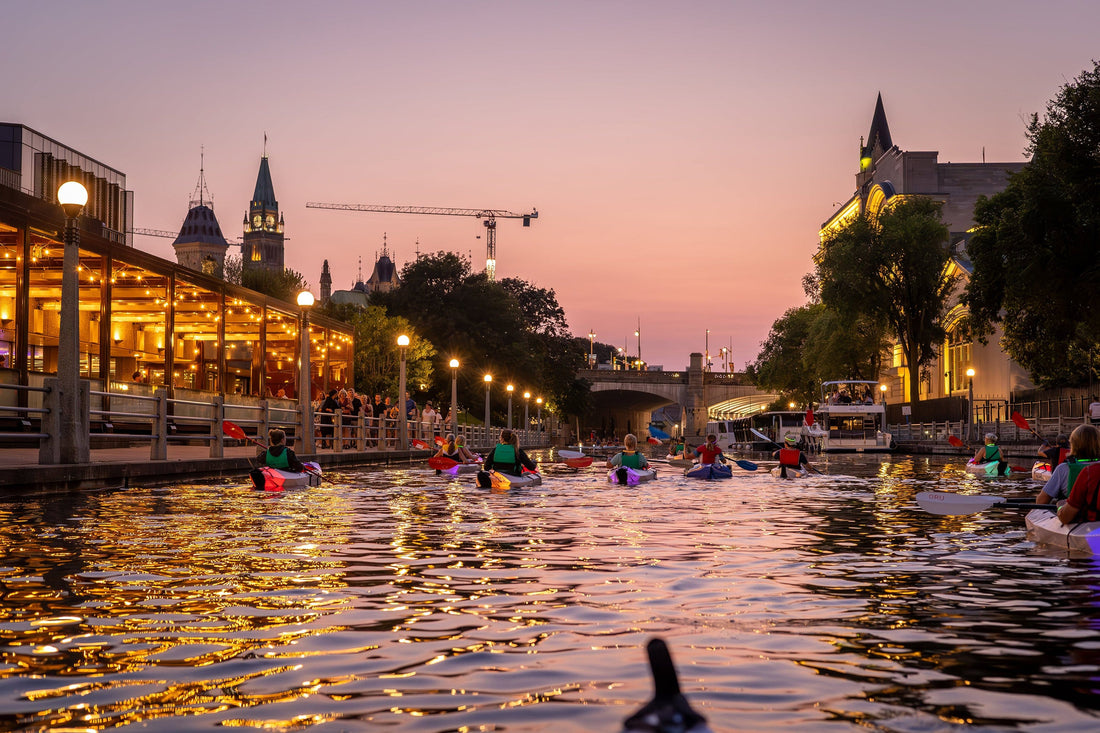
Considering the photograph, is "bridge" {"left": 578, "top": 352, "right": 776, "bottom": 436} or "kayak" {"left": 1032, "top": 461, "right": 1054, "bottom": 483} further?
"bridge" {"left": 578, "top": 352, "right": 776, "bottom": 436}

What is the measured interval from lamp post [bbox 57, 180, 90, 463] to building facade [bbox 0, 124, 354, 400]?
4.48ft

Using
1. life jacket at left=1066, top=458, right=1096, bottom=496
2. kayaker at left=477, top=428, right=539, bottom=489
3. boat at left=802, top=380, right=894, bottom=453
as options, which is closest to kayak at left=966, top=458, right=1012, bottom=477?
kayaker at left=477, top=428, right=539, bottom=489

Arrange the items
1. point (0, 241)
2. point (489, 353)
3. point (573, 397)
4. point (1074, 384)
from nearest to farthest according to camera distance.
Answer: point (0, 241)
point (1074, 384)
point (489, 353)
point (573, 397)

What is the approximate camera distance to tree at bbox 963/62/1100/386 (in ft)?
111

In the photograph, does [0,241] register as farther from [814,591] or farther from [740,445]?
[740,445]

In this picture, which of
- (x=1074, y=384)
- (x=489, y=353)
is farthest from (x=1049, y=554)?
(x=489, y=353)

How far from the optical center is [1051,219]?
112ft

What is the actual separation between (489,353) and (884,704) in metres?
70.2

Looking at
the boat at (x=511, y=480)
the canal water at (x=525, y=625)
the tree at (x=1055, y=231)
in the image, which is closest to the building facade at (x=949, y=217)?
the tree at (x=1055, y=231)

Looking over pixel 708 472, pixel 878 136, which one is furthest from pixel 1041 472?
pixel 878 136

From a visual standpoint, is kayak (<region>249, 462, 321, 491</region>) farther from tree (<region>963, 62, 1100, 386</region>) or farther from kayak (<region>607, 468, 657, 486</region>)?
tree (<region>963, 62, 1100, 386</region>)

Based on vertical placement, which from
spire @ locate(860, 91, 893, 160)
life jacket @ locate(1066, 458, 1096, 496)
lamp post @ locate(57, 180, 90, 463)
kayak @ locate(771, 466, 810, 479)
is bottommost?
kayak @ locate(771, 466, 810, 479)

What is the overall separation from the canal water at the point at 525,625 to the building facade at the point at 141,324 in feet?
37.6

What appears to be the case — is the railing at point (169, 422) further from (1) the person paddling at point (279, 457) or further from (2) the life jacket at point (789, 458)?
(2) the life jacket at point (789, 458)
